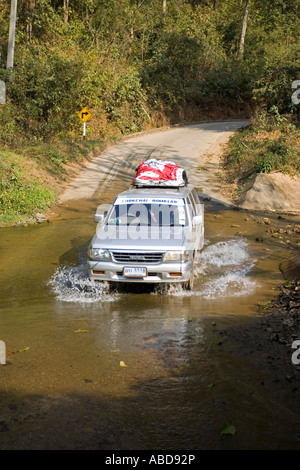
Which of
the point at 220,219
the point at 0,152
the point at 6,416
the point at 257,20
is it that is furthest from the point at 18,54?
the point at 257,20

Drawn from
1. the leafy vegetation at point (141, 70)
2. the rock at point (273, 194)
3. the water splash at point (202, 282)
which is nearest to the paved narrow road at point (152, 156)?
the rock at point (273, 194)

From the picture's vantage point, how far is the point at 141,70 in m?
37.5

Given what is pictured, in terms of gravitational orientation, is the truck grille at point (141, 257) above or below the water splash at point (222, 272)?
above

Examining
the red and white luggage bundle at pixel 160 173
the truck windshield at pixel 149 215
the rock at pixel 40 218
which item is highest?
the red and white luggage bundle at pixel 160 173

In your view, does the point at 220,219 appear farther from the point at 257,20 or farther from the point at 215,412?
the point at 257,20

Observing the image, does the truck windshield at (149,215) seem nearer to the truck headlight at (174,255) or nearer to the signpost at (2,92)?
the truck headlight at (174,255)

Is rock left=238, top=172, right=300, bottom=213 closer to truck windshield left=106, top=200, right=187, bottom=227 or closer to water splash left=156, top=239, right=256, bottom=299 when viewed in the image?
water splash left=156, top=239, right=256, bottom=299

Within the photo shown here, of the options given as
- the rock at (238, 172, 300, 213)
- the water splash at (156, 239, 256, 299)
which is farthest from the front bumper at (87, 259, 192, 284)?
the rock at (238, 172, 300, 213)

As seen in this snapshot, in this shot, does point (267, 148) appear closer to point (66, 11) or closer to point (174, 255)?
point (174, 255)

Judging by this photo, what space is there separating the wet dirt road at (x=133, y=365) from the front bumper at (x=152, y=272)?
0.40 meters

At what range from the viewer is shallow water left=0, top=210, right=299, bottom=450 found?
4590 mm

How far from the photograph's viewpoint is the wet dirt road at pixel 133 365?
4.58m

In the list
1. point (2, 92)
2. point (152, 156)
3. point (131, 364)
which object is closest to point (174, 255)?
point (131, 364)

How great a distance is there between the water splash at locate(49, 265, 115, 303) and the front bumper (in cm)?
41
